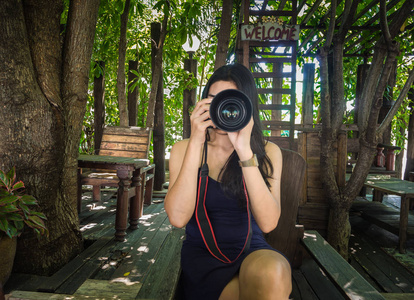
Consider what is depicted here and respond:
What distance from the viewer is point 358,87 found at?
6.11m

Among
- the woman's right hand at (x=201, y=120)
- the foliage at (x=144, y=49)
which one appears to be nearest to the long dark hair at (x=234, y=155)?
the woman's right hand at (x=201, y=120)

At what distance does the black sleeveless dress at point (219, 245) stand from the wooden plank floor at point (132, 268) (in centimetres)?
18

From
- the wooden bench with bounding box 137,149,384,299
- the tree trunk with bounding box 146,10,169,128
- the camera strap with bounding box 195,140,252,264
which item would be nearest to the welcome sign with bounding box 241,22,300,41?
the tree trunk with bounding box 146,10,169,128

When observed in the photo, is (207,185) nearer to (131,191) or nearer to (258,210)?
(258,210)

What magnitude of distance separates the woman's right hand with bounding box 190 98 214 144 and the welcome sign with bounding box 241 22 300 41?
10.1 feet

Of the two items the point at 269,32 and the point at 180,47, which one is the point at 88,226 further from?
the point at 180,47

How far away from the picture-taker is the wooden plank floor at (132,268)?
1.21 metres

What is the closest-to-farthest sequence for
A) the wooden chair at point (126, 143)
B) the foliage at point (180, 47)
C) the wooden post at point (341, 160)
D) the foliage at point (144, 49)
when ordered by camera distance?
1. the wooden post at point (341, 160)
2. the foliage at point (144, 49)
3. the wooden chair at point (126, 143)
4. the foliage at point (180, 47)

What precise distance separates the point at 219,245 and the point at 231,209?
161mm

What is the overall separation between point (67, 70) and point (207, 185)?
63.0 inches

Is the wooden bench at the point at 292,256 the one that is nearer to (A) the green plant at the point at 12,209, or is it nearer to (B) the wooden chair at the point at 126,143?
(A) the green plant at the point at 12,209

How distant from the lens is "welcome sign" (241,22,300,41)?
4.06m

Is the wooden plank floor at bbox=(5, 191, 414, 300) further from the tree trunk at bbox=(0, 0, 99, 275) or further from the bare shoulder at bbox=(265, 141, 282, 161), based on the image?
the bare shoulder at bbox=(265, 141, 282, 161)

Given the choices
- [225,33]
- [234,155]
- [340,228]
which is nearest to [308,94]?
[340,228]
